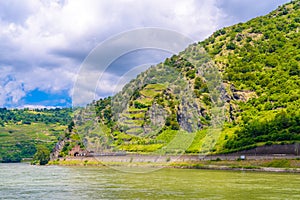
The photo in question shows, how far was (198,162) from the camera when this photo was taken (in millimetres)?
90500

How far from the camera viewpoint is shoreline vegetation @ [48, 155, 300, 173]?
2844 inches

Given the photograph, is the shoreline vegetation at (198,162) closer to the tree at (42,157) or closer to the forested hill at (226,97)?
the forested hill at (226,97)

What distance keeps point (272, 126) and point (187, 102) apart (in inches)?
1677

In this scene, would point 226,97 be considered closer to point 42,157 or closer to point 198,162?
point 198,162

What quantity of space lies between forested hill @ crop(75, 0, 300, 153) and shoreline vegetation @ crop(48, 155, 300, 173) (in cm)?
423

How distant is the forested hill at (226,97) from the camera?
3696 inches

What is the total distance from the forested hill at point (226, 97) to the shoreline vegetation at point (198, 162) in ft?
13.9

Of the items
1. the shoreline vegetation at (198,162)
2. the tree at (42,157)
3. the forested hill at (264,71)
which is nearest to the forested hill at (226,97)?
the forested hill at (264,71)

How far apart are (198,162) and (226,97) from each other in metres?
33.3

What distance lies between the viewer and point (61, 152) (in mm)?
145375

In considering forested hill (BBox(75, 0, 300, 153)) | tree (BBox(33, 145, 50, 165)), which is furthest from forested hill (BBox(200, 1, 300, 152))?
tree (BBox(33, 145, 50, 165))

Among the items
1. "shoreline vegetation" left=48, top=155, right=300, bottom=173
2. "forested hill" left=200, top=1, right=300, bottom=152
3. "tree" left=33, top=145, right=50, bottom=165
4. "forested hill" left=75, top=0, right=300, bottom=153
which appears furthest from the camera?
"tree" left=33, top=145, right=50, bottom=165

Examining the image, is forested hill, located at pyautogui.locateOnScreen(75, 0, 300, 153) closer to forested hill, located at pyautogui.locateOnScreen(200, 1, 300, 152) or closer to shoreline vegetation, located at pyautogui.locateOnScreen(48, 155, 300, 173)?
forested hill, located at pyautogui.locateOnScreen(200, 1, 300, 152)

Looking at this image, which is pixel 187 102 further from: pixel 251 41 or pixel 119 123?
pixel 251 41
